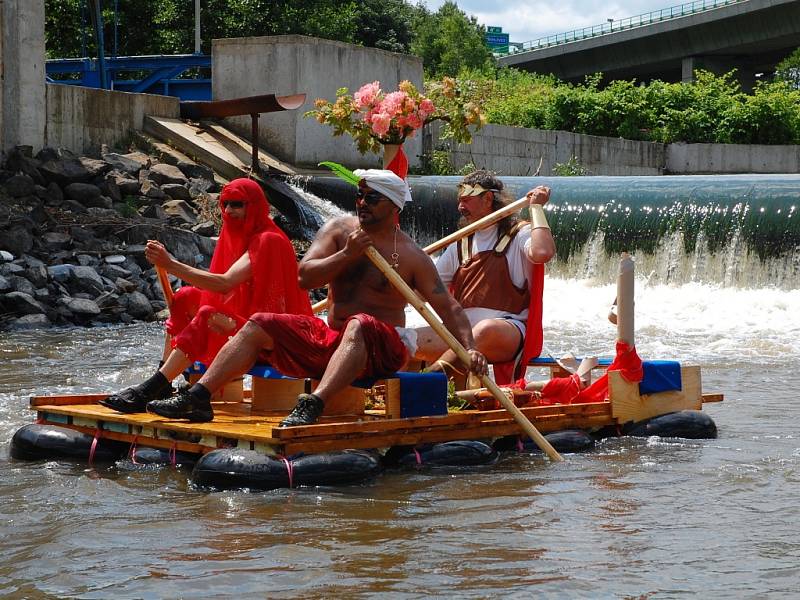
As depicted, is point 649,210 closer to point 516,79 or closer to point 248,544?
point 248,544

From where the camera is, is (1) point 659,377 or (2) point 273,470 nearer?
(2) point 273,470

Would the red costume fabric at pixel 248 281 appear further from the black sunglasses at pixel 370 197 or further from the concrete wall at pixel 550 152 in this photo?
the concrete wall at pixel 550 152

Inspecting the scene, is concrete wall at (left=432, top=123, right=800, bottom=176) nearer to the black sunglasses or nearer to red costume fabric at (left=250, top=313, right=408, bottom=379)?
the black sunglasses

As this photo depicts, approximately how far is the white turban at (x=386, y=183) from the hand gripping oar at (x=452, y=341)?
1.07ft

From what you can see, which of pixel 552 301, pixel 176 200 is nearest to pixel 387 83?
pixel 176 200

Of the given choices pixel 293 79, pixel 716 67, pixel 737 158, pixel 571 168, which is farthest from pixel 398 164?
pixel 716 67

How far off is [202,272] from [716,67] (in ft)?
151

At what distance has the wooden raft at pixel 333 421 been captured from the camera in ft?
22.0

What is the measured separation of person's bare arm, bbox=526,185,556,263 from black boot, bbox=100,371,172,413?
2.23 metres

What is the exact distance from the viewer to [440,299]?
7.43m

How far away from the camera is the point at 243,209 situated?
7.61 metres

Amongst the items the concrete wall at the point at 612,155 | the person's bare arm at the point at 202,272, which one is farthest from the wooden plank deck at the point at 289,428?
the concrete wall at the point at 612,155

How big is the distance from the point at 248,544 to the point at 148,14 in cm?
2997

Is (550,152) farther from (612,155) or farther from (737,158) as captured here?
(737,158)
